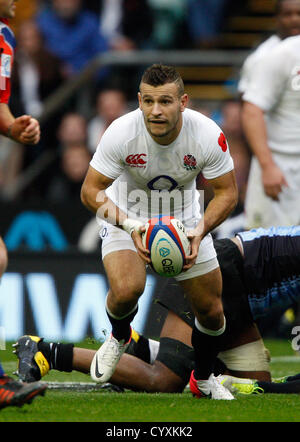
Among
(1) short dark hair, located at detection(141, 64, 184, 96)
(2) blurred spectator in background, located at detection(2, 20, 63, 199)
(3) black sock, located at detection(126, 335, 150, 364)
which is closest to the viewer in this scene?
(1) short dark hair, located at detection(141, 64, 184, 96)

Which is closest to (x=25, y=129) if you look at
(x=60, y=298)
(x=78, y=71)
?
(x=60, y=298)

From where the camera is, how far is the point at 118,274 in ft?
19.2

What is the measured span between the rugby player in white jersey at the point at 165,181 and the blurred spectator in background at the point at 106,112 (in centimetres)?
557

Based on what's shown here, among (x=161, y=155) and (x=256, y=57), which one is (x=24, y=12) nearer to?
(x=256, y=57)

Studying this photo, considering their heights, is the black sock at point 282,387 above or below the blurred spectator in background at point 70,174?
below

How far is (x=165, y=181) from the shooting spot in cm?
596

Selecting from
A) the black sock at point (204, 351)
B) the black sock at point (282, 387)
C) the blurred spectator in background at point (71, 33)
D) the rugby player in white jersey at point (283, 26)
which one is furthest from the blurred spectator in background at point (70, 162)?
the black sock at point (204, 351)

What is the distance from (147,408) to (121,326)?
87cm

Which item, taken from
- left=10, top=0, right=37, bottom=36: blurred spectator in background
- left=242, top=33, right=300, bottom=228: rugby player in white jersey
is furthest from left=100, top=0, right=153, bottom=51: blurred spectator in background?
left=242, top=33, right=300, bottom=228: rugby player in white jersey

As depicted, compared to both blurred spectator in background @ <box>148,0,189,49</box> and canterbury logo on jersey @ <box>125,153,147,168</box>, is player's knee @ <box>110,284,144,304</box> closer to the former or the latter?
canterbury logo on jersey @ <box>125,153,147,168</box>

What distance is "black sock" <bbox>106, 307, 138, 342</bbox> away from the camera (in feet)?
19.7

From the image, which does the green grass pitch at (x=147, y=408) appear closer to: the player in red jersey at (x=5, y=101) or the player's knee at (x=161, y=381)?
the player's knee at (x=161, y=381)

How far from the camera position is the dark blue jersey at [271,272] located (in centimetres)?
625
